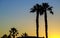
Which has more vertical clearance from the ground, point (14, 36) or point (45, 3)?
point (45, 3)

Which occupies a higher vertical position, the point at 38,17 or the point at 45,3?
the point at 45,3

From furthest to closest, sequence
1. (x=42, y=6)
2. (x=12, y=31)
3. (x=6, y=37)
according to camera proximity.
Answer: (x=6, y=37) → (x=12, y=31) → (x=42, y=6)

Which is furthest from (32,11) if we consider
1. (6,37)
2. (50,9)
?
(6,37)

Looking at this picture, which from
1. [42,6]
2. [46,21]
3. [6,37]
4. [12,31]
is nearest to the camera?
[46,21]

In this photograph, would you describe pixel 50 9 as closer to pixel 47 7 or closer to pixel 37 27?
pixel 47 7

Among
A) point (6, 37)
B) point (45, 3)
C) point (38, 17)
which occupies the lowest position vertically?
point (6, 37)

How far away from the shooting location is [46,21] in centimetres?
4928

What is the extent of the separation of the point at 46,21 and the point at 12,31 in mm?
43958

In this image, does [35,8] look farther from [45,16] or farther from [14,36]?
[14,36]

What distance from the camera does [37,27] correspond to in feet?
169

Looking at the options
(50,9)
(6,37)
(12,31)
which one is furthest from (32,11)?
(6,37)

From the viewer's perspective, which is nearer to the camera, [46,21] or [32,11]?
[46,21]

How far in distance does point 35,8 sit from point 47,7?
339 centimetres

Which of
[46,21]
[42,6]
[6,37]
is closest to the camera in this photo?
[46,21]
